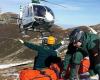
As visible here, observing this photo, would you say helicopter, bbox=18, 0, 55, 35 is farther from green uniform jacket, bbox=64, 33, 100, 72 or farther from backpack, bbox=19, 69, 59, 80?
green uniform jacket, bbox=64, 33, 100, 72

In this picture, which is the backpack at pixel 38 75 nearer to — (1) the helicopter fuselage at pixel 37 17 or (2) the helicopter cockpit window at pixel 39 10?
(1) the helicopter fuselage at pixel 37 17

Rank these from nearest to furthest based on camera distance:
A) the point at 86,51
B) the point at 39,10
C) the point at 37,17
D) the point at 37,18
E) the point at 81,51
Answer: the point at 81,51
the point at 86,51
the point at 37,18
the point at 37,17
the point at 39,10

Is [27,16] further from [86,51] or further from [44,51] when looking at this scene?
[86,51]

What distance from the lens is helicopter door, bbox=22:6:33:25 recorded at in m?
32.0

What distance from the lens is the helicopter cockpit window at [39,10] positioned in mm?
31609

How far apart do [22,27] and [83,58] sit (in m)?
22.3

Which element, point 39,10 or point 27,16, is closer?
point 39,10

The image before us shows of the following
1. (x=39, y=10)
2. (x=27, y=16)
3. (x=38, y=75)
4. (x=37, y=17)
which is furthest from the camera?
(x=27, y=16)

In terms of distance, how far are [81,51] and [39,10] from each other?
2076cm

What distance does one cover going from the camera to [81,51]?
1166cm

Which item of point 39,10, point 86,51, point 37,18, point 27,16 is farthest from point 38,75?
point 27,16

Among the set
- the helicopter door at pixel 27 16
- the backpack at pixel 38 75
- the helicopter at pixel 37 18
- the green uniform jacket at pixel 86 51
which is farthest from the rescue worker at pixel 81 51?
the helicopter door at pixel 27 16

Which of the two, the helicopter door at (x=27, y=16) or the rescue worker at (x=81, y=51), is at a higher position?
the rescue worker at (x=81, y=51)

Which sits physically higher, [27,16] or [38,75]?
[38,75]
